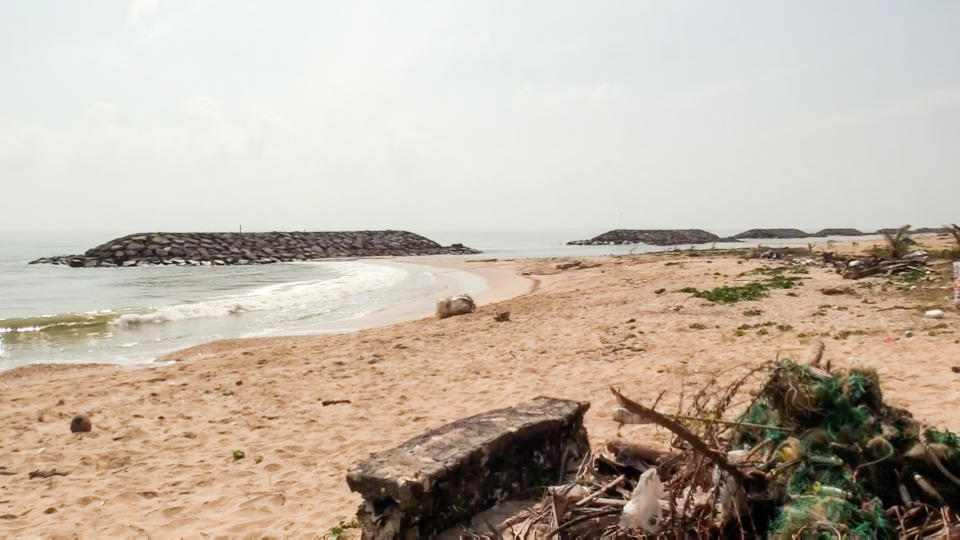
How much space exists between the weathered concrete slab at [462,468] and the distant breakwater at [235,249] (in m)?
41.5

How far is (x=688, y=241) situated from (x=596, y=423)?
253ft

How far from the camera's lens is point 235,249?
46.5m

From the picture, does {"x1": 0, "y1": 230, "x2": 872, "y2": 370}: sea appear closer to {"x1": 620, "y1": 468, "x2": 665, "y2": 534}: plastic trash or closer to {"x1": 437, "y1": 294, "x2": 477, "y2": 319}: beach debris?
{"x1": 437, "y1": 294, "x2": 477, "y2": 319}: beach debris

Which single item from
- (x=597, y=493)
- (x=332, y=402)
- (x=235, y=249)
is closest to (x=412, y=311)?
(x=332, y=402)

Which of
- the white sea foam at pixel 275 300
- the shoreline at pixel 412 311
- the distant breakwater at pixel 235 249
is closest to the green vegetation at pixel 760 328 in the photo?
the shoreline at pixel 412 311

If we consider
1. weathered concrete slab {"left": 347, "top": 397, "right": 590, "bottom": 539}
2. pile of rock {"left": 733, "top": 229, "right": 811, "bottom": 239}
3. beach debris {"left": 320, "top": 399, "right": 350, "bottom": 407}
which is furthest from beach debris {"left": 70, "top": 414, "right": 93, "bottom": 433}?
pile of rock {"left": 733, "top": 229, "right": 811, "bottom": 239}

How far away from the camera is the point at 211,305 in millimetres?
18500

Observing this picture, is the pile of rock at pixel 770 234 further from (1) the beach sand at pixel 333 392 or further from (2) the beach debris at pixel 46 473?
(2) the beach debris at pixel 46 473

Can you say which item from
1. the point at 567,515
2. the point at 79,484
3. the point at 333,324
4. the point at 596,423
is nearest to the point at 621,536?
the point at 567,515

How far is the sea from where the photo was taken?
12852 mm

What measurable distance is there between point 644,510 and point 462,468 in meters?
1.19

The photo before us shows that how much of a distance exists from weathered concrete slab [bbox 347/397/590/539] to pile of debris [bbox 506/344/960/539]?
0.56 meters

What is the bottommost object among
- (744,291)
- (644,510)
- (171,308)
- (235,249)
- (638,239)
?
(171,308)

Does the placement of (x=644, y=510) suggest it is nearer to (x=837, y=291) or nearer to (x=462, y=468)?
(x=462, y=468)
